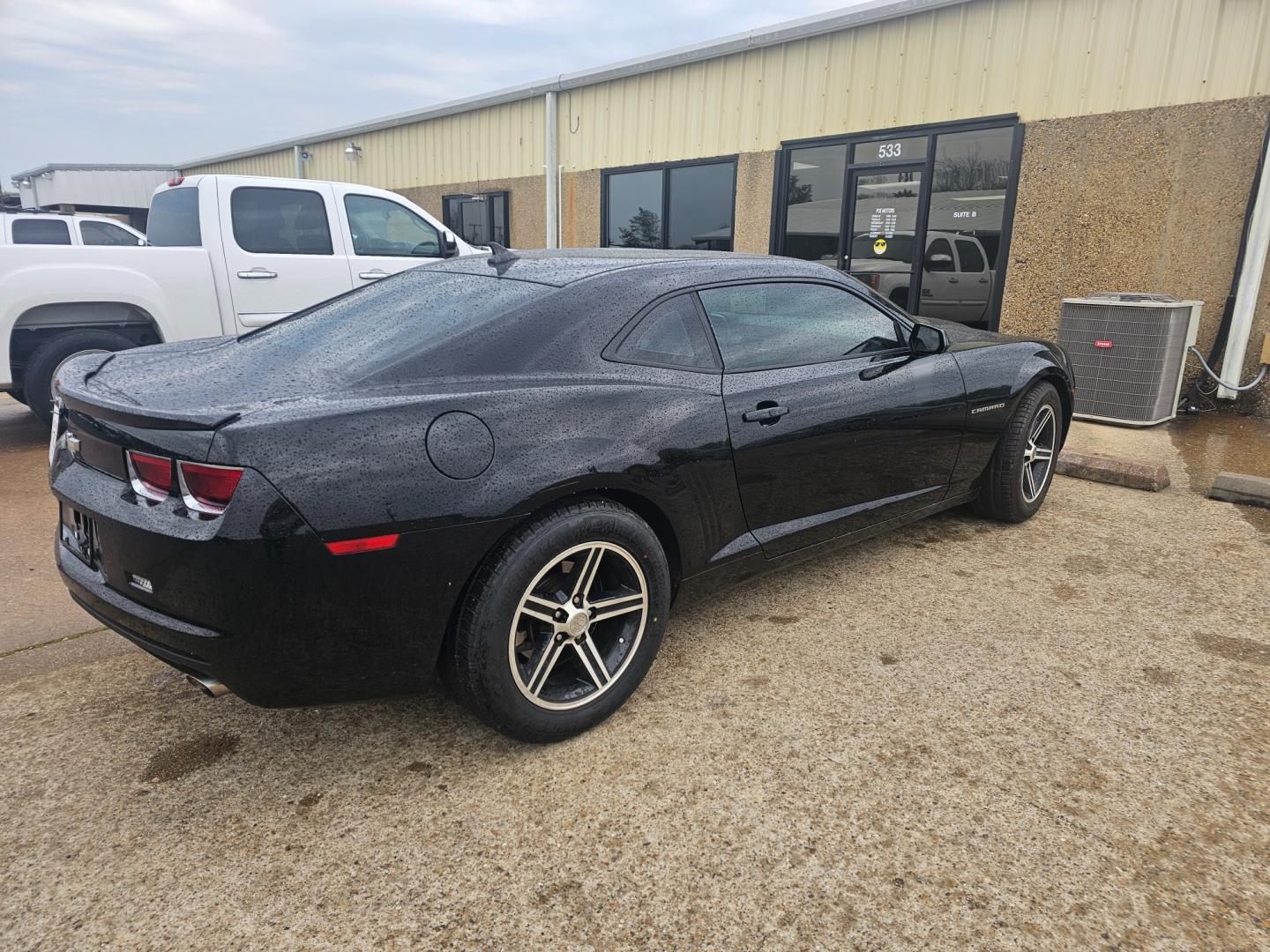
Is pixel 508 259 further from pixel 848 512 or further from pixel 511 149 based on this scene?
pixel 511 149

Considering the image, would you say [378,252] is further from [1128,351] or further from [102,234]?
[102,234]

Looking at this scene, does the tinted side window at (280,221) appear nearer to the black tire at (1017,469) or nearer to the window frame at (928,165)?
the black tire at (1017,469)

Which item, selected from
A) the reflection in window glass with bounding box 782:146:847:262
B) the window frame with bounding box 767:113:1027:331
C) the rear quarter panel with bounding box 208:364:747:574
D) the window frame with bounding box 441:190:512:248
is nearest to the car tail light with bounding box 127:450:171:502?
the rear quarter panel with bounding box 208:364:747:574

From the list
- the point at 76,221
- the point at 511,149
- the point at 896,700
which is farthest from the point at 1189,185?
the point at 76,221

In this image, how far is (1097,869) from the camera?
77.9 inches

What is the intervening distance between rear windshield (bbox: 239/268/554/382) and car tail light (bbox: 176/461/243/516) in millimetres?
485

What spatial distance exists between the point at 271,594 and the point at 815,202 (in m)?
9.08

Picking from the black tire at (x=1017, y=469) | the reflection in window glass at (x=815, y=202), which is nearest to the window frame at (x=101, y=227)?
the reflection in window glass at (x=815, y=202)

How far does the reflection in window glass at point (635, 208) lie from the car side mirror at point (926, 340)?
8393mm

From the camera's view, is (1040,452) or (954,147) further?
(954,147)

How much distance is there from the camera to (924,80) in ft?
27.9

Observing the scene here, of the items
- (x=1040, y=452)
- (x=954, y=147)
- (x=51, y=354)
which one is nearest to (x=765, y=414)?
(x=1040, y=452)

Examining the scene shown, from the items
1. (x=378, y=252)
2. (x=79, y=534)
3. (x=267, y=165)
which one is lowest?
(x=79, y=534)

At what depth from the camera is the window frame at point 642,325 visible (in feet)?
8.71
